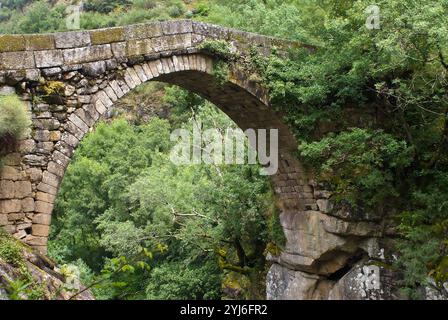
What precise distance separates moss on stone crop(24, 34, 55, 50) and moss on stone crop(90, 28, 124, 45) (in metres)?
0.59

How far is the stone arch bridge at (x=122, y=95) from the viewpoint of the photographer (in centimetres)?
623

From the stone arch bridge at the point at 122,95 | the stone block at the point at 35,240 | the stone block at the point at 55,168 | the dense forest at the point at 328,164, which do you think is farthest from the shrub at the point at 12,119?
the dense forest at the point at 328,164

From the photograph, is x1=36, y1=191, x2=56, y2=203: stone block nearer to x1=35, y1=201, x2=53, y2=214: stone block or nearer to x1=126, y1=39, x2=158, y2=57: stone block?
x1=35, y1=201, x2=53, y2=214: stone block

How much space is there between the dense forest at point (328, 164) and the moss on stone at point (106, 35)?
2.56 metres

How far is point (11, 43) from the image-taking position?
20.1 feet

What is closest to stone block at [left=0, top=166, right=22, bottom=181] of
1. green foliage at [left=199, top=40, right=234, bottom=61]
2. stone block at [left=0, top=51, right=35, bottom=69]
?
stone block at [left=0, top=51, right=35, bottom=69]

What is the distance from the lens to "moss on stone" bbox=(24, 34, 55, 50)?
245 inches

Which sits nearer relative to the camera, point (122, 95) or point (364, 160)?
point (122, 95)

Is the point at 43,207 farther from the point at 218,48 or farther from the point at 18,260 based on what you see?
the point at 218,48

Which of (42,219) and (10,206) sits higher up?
(10,206)

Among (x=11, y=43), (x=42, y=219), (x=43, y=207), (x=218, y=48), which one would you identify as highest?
(x=218, y=48)

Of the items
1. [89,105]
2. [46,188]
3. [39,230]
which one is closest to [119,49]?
[89,105]

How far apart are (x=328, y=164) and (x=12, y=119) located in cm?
502
